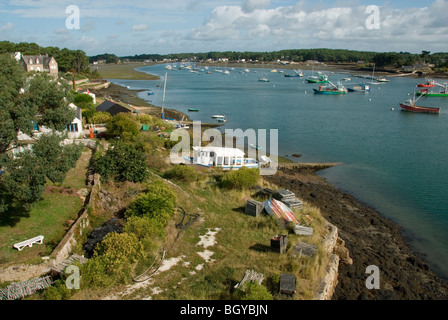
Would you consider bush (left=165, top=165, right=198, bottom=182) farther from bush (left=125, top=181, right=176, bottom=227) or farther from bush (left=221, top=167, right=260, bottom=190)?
bush (left=125, top=181, right=176, bottom=227)

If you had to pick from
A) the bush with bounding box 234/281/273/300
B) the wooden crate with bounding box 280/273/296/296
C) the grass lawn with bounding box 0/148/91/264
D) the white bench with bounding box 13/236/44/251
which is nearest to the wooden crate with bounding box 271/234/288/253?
the wooden crate with bounding box 280/273/296/296

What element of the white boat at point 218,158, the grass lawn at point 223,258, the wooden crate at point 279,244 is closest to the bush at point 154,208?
the grass lawn at point 223,258

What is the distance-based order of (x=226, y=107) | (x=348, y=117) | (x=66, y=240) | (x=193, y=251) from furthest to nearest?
(x=226, y=107), (x=348, y=117), (x=193, y=251), (x=66, y=240)

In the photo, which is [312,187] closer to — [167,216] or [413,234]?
[413,234]

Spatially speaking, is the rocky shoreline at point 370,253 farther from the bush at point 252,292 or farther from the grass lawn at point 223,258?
the bush at point 252,292

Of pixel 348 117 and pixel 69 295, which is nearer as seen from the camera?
pixel 69 295

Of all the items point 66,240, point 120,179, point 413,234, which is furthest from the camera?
point 413,234
